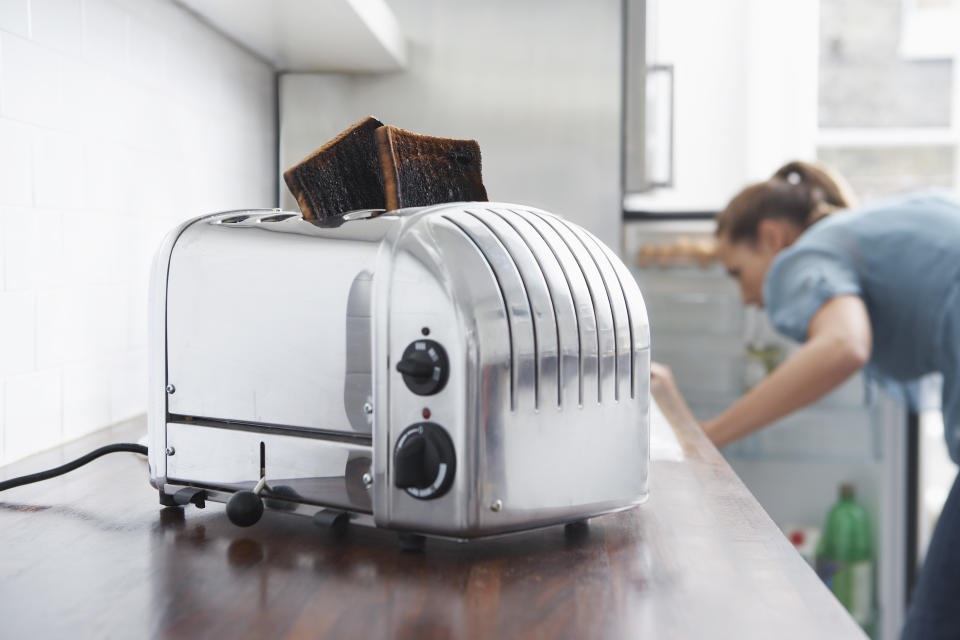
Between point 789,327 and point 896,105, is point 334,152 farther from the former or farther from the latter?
point 896,105

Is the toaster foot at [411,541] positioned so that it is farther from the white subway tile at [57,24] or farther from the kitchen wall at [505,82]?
the kitchen wall at [505,82]

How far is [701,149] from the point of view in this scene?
93.2 inches

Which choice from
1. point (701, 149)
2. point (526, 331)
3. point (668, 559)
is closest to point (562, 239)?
point (526, 331)

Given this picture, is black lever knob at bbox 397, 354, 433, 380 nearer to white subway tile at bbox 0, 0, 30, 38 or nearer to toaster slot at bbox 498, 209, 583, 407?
toaster slot at bbox 498, 209, 583, 407

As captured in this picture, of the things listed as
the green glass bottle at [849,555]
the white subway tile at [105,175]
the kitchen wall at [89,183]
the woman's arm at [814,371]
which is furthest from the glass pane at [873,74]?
the white subway tile at [105,175]

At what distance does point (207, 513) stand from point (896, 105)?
262 cm

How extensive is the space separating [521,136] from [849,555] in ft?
4.50

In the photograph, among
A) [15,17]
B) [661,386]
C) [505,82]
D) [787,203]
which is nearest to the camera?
[15,17]

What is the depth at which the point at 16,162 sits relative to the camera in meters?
0.81

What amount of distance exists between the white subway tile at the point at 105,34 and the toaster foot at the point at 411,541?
2.31 feet

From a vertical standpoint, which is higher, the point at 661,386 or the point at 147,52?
the point at 147,52

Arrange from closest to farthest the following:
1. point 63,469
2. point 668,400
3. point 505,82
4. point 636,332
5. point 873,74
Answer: point 636,332, point 63,469, point 668,400, point 505,82, point 873,74

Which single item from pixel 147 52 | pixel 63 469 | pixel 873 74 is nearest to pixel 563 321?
pixel 63 469

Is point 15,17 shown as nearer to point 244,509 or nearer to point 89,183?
point 89,183
